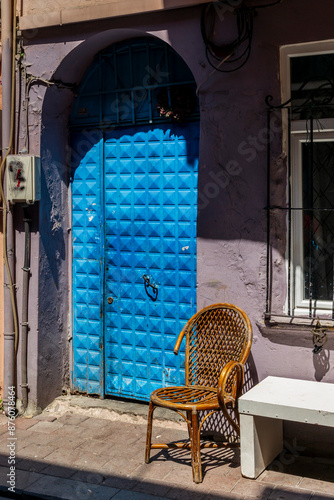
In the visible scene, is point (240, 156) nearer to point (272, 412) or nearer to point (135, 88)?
point (135, 88)

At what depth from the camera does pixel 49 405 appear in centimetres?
653

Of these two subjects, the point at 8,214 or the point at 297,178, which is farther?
the point at 8,214

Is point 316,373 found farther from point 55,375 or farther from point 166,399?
point 55,375

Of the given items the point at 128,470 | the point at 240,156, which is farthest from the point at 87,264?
the point at 128,470

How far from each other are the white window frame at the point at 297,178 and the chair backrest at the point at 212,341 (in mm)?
457

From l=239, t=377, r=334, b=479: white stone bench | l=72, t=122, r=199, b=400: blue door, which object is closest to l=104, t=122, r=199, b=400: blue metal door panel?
l=72, t=122, r=199, b=400: blue door

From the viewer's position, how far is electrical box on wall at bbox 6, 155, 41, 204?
6.15m

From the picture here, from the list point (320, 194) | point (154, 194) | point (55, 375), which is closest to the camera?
point (320, 194)

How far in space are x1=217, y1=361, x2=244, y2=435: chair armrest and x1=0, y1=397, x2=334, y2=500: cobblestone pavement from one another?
1.53 ft

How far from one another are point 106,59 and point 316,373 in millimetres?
3545

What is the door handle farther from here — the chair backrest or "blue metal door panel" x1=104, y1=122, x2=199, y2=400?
the chair backrest

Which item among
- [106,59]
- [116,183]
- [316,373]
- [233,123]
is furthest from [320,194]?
[106,59]

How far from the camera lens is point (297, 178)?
542 cm

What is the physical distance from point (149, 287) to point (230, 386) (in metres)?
1.42
